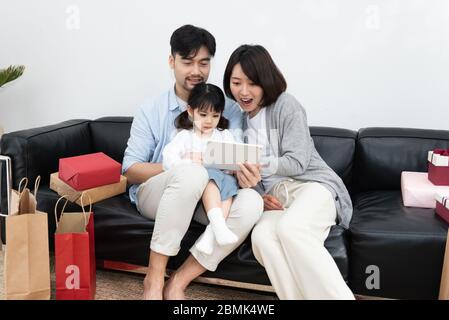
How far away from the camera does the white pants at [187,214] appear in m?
1.50

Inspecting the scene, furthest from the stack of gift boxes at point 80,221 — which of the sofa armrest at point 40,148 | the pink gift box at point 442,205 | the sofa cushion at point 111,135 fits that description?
the pink gift box at point 442,205

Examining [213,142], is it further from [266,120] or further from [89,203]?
[89,203]

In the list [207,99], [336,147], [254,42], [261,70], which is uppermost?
[254,42]

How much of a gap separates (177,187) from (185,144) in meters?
0.28

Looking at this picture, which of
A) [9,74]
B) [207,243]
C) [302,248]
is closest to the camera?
[302,248]

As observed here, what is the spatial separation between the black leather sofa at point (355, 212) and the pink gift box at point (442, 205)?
0.03m

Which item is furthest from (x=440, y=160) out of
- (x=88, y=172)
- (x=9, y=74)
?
(x=9, y=74)

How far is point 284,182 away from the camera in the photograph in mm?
1693

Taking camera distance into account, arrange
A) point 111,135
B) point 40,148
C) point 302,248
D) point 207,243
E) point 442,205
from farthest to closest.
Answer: point 111,135 < point 40,148 < point 442,205 < point 207,243 < point 302,248

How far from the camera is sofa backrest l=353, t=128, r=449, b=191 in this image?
1.99 meters

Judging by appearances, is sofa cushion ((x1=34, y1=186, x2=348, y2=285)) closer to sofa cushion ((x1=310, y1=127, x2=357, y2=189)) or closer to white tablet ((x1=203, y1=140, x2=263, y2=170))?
white tablet ((x1=203, y1=140, x2=263, y2=170))

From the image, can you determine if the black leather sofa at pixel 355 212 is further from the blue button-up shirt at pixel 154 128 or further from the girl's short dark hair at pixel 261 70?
the girl's short dark hair at pixel 261 70

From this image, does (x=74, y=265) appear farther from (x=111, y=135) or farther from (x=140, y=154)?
(x=111, y=135)

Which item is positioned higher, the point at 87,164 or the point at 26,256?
the point at 87,164
